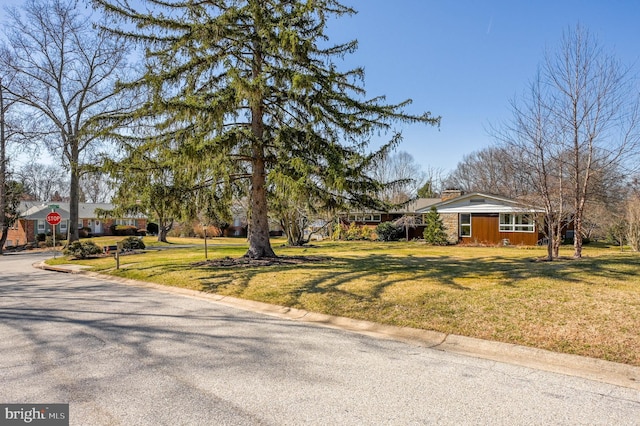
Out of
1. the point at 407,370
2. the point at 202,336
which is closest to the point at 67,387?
the point at 202,336

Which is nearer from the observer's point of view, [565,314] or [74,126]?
[565,314]

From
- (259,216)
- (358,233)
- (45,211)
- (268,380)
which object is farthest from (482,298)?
(45,211)

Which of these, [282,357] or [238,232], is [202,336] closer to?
[282,357]

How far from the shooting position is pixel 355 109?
1328cm

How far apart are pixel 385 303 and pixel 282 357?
2.87 metres

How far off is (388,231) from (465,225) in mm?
6446

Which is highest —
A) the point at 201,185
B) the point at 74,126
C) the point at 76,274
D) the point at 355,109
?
the point at 74,126

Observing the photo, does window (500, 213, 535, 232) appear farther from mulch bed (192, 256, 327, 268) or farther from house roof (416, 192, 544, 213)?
mulch bed (192, 256, 327, 268)

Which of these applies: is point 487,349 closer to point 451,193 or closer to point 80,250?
point 80,250

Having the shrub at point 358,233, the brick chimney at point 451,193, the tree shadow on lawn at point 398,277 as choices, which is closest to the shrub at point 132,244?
the tree shadow on lawn at point 398,277

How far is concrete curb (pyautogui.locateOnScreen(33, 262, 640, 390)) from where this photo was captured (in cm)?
435

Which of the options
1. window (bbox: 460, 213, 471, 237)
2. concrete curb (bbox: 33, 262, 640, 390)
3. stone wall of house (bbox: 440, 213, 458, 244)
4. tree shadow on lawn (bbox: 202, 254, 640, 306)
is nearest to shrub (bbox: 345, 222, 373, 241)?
stone wall of house (bbox: 440, 213, 458, 244)

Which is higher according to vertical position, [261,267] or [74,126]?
[74,126]

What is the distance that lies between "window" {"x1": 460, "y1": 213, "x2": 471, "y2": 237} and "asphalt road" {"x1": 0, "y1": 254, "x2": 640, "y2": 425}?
23474 millimetres
